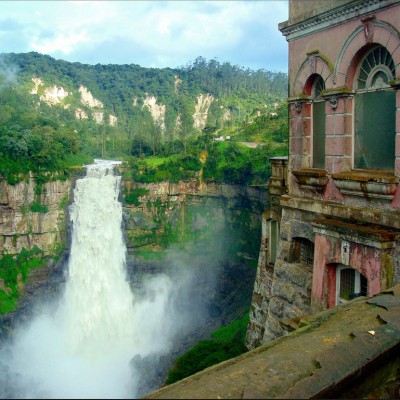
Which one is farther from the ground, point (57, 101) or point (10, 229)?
point (57, 101)

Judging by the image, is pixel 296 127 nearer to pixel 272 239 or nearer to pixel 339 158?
pixel 339 158

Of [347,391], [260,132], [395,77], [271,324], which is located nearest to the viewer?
[347,391]

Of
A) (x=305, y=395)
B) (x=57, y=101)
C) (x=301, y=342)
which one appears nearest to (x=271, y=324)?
(x=301, y=342)

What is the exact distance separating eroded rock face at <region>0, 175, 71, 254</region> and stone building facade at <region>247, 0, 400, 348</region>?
24.8m

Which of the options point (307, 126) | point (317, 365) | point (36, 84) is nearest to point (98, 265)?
point (307, 126)

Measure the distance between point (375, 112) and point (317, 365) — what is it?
4512 millimetres

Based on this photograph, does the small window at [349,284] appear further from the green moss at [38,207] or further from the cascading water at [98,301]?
the green moss at [38,207]

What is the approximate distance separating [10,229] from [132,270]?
8.13 meters

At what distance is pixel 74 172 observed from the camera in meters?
32.4

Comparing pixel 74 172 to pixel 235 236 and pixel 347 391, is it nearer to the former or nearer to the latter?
pixel 235 236

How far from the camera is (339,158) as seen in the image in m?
7.10

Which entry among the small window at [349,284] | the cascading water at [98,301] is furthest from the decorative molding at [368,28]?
the cascading water at [98,301]

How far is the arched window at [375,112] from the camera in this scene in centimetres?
639

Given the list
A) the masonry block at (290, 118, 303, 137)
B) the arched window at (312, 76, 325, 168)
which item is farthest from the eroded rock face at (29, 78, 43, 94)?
the arched window at (312, 76, 325, 168)
